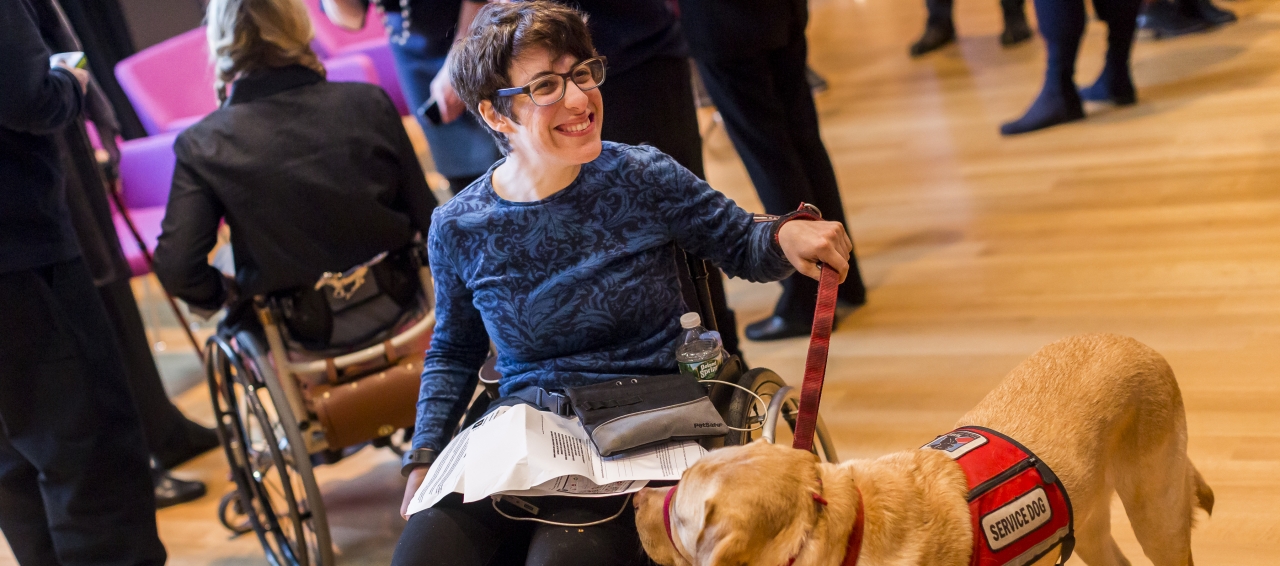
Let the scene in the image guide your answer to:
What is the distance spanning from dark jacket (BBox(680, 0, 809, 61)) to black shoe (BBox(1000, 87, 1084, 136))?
2019 millimetres

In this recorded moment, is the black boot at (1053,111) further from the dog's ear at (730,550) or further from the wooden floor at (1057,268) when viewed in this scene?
the dog's ear at (730,550)

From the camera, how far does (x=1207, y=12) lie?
5367 millimetres

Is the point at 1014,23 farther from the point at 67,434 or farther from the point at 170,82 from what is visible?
the point at 67,434

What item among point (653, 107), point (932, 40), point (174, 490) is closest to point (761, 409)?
point (653, 107)

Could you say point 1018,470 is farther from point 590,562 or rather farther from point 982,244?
point 982,244

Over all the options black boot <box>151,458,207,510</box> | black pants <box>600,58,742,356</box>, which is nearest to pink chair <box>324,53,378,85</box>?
black boot <box>151,458,207,510</box>

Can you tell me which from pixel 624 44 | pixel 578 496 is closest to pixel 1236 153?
pixel 624 44

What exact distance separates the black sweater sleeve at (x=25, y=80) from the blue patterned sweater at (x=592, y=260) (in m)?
1.02

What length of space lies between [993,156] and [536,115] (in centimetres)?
314

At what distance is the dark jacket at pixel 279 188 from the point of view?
2.38 metres

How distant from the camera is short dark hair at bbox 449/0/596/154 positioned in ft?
5.57

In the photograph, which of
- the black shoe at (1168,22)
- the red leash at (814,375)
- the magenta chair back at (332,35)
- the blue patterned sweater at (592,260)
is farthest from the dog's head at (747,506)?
the black shoe at (1168,22)

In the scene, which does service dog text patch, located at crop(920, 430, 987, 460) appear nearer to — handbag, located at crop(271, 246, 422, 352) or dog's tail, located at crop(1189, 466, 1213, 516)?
dog's tail, located at crop(1189, 466, 1213, 516)

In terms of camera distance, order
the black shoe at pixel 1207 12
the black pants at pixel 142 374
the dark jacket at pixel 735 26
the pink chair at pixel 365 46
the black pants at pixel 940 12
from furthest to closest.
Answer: the black pants at pixel 940 12, the black shoe at pixel 1207 12, the pink chair at pixel 365 46, the black pants at pixel 142 374, the dark jacket at pixel 735 26
